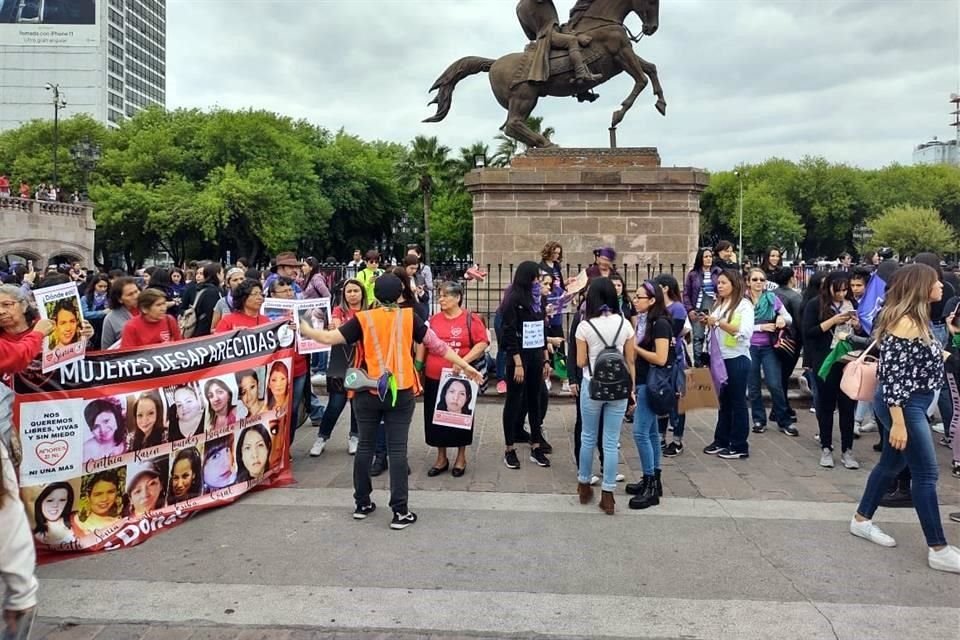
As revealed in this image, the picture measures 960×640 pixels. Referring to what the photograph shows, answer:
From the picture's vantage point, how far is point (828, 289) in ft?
23.7

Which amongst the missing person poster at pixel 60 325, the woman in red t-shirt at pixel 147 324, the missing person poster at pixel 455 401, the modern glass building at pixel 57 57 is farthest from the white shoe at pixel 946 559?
the modern glass building at pixel 57 57

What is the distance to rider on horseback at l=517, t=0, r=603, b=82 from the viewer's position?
1268 centimetres

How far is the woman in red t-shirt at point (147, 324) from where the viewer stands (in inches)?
239

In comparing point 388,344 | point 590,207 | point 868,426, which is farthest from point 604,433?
point 590,207

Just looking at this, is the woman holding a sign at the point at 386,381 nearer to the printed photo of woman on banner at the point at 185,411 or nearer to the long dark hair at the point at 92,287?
the printed photo of woman on banner at the point at 185,411

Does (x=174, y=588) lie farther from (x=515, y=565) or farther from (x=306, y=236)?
(x=306, y=236)

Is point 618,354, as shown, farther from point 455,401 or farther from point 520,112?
point 520,112

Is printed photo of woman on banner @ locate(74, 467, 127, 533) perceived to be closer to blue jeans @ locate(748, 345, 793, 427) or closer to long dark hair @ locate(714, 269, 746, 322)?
long dark hair @ locate(714, 269, 746, 322)

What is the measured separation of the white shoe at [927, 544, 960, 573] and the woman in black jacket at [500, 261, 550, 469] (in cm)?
318

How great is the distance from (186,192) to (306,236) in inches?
310

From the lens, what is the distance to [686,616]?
150 inches

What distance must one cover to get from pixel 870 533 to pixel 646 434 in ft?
5.43

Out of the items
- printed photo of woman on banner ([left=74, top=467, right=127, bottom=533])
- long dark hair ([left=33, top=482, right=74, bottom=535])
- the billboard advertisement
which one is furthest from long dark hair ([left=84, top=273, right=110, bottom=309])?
the billboard advertisement

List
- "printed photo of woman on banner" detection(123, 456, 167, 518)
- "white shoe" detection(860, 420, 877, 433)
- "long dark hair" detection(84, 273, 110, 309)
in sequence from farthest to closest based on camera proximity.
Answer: "long dark hair" detection(84, 273, 110, 309) < "white shoe" detection(860, 420, 877, 433) < "printed photo of woman on banner" detection(123, 456, 167, 518)
